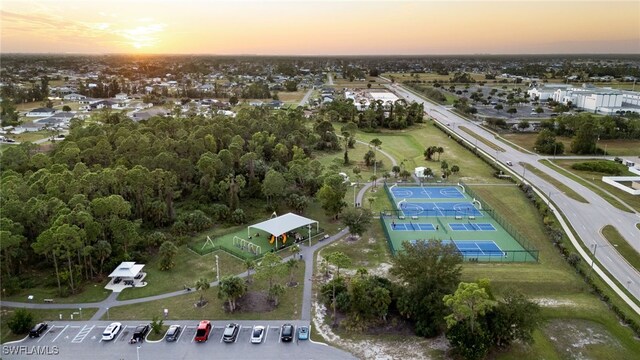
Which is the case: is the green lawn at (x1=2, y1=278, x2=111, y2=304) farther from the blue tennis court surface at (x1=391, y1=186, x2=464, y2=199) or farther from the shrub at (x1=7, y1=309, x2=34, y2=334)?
the blue tennis court surface at (x1=391, y1=186, x2=464, y2=199)

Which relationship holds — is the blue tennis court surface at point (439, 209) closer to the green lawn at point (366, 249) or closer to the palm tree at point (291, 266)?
the green lawn at point (366, 249)

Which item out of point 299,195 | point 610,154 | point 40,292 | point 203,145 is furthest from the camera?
point 610,154

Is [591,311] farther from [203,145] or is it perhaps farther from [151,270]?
[203,145]

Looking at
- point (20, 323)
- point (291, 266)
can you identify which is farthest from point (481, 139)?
point (20, 323)

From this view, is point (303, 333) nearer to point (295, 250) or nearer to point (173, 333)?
point (173, 333)

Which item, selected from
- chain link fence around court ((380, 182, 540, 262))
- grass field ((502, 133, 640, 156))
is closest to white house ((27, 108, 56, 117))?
chain link fence around court ((380, 182, 540, 262))

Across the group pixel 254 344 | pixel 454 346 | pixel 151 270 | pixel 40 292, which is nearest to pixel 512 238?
pixel 454 346
